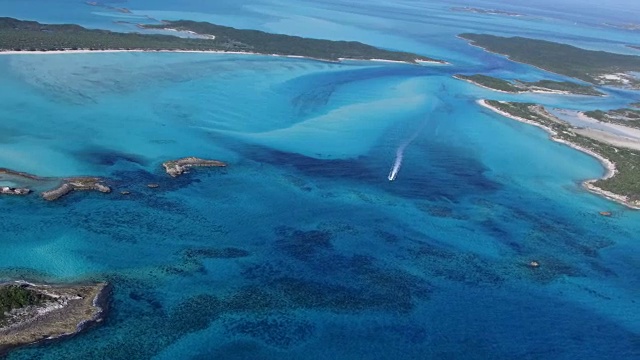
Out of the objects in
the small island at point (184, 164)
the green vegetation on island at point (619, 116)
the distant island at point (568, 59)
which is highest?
the distant island at point (568, 59)

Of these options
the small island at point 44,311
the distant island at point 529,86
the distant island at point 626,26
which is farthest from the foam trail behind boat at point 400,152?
the distant island at point 626,26

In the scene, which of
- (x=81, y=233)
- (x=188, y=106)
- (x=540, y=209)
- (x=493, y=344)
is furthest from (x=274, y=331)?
(x=188, y=106)

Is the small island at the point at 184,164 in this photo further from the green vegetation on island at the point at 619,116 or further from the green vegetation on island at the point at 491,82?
the green vegetation on island at the point at 491,82

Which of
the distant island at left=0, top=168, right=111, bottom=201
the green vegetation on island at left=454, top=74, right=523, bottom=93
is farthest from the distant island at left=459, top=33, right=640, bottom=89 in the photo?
the distant island at left=0, top=168, right=111, bottom=201

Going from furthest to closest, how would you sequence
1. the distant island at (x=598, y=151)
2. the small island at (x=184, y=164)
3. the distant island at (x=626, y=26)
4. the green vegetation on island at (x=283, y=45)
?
the distant island at (x=626, y=26), the green vegetation on island at (x=283, y=45), the distant island at (x=598, y=151), the small island at (x=184, y=164)

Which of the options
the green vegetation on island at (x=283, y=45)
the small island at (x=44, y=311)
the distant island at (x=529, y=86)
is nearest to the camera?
the small island at (x=44, y=311)

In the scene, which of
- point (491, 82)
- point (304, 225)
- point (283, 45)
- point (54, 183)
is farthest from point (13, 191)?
point (491, 82)

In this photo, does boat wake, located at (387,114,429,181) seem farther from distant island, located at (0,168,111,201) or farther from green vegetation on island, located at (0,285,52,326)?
green vegetation on island, located at (0,285,52,326)
